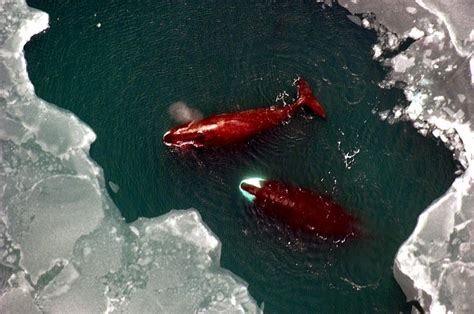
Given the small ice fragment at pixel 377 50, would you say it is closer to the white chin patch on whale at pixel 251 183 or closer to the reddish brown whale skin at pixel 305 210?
the reddish brown whale skin at pixel 305 210

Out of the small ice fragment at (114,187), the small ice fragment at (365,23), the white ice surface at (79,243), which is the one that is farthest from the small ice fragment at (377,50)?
the small ice fragment at (114,187)

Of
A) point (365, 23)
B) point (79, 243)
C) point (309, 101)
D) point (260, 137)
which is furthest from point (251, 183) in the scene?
point (365, 23)

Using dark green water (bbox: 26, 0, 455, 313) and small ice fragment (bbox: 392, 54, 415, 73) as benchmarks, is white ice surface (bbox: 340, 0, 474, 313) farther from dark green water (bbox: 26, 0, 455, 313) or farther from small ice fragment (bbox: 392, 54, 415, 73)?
dark green water (bbox: 26, 0, 455, 313)

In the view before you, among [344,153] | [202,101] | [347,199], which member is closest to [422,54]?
[344,153]

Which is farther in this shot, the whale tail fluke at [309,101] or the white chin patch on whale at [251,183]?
the whale tail fluke at [309,101]

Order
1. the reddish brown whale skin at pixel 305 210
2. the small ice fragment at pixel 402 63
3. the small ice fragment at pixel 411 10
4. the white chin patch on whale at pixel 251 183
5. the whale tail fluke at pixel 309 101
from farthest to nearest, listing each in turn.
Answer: the small ice fragment at pixel 411 10
the small ice fragment at pixel 402 63
the whale tail fluke at pixel 309 101
the white chin patch on whale at pixel 251 183
the reddish brown whale skin at pixel 305 210

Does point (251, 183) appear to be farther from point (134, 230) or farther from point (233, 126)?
point (134, 230)

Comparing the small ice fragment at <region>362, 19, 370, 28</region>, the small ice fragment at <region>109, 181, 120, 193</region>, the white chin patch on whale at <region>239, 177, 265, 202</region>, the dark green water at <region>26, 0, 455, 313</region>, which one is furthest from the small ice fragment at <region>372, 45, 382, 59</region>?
the small ice fragment at <region>109, 181, 120, 193</region>
